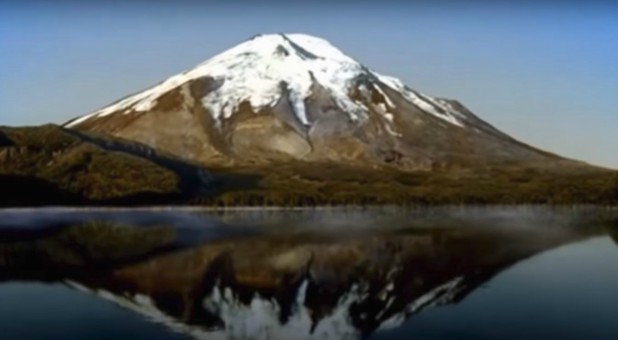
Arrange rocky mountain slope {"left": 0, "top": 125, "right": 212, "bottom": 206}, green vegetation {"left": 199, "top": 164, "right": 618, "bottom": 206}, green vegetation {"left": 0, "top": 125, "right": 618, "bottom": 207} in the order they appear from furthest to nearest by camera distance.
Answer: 1. green vegetation {"left": 199, "top": 164, "right": 618, "bottom": 206}
2. green vegetation {"left": 0, "top": 125, "right": 618, "bottom": 207}
3. rocky mountain slope {"left": 0, "top": 125, "right": 212, "bottom": 206}

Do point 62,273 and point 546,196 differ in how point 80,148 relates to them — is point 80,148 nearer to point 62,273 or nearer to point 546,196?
point 546,196

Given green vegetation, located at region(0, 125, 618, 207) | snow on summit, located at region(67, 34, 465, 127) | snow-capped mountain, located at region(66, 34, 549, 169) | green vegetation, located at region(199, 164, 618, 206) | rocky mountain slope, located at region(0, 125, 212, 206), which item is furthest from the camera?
snow on summit, located at region(67, 34, 465, 127)

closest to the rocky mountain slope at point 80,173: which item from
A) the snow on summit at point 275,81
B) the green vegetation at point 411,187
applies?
the green vegetation at point 411,187

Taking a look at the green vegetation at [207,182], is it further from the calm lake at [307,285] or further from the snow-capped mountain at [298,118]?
the calm lake at [307,285]

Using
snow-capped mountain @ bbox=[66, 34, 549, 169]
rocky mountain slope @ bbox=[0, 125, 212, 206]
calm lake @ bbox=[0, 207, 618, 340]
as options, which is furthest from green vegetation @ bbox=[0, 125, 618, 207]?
calm lake @ bbox=[0, 207, 618, 340]

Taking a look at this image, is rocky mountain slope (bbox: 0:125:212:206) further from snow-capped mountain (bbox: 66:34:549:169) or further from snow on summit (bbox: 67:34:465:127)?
snow on summit (bbox: 67:34:465:127)
